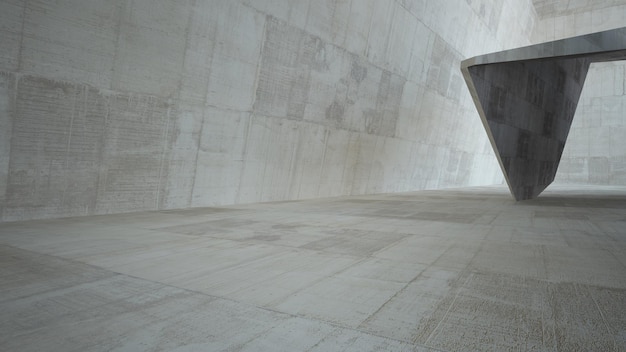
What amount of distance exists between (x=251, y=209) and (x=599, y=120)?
2814 cm

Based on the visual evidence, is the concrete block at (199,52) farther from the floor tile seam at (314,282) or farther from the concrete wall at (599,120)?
the concrete wall at (599,120)

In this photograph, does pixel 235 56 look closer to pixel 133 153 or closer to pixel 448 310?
pixel 133 153

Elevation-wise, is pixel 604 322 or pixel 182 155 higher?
pixel 182 155

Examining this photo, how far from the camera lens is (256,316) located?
3.00 m

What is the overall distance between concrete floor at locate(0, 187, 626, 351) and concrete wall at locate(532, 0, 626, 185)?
2572cm

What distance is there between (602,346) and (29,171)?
298 inches

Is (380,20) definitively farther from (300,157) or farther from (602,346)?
(602,346)

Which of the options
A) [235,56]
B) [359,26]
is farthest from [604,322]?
[359,26]

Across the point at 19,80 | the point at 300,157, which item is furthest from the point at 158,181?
the point at 300,157

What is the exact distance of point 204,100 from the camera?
892 centimetres

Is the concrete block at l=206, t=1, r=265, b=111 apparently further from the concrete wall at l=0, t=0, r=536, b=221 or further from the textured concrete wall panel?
the textured concrete wall panel

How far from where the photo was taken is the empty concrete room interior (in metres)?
2.88

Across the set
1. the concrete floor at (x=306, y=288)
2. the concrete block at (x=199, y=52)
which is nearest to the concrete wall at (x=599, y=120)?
the concrete floor at (x=306, y=288)

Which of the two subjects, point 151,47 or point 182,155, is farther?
point 182,155
